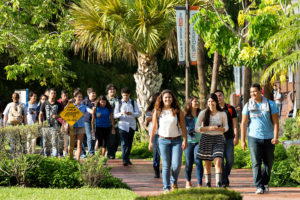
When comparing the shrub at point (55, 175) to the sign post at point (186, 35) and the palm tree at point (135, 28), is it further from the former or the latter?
the palm tree at point (135, 28)

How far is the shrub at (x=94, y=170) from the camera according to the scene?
31.2 ft

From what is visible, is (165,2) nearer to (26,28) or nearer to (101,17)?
(101,17)

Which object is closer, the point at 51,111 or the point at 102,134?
the point at 51,111

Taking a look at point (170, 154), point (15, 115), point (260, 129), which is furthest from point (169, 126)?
point (15, 115)

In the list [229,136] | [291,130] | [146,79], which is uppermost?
[146,79]

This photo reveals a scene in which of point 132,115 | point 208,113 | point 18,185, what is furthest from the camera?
point 132,115

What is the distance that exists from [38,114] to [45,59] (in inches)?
96.3

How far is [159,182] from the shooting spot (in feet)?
35.6

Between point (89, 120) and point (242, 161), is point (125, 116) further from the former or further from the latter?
point (242, 161)

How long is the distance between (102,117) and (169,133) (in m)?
5.08

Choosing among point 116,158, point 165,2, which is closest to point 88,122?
point 116,158

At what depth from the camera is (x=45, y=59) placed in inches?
633

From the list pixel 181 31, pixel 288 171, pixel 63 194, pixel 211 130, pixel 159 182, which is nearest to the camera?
pixel 63 194

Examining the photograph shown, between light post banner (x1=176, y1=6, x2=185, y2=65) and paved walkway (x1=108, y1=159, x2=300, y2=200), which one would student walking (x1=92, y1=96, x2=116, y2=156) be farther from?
light post banner (x1=176, y1=6, x2=185, y2=65)
